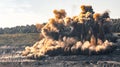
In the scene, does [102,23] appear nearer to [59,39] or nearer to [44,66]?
[59,39]

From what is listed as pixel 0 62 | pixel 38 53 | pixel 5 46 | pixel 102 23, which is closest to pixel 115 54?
pixel 102 23

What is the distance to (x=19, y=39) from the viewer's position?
599ft

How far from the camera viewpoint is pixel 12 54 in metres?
154

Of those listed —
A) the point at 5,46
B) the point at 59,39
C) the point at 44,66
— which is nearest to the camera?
the point at 44,66

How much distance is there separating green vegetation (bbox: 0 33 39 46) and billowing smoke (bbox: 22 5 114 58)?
25.3m

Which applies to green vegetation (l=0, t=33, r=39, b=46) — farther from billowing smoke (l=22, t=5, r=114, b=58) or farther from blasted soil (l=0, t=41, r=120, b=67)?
blasted soil (l=0, t=41, r=120, b=67)

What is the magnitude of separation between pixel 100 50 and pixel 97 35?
10.2 metres

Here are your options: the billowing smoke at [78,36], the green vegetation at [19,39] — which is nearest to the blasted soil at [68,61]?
the billowing smoke at [78,36]

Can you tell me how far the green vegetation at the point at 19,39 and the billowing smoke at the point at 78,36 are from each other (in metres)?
25.3

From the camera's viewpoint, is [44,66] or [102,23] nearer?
[44,66]

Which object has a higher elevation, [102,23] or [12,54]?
[102,23]

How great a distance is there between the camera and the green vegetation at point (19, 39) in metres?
175

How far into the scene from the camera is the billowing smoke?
133750 mm

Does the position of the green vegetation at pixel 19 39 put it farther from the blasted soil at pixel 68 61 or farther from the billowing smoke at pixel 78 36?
the blasted soil at pixel 68 61
